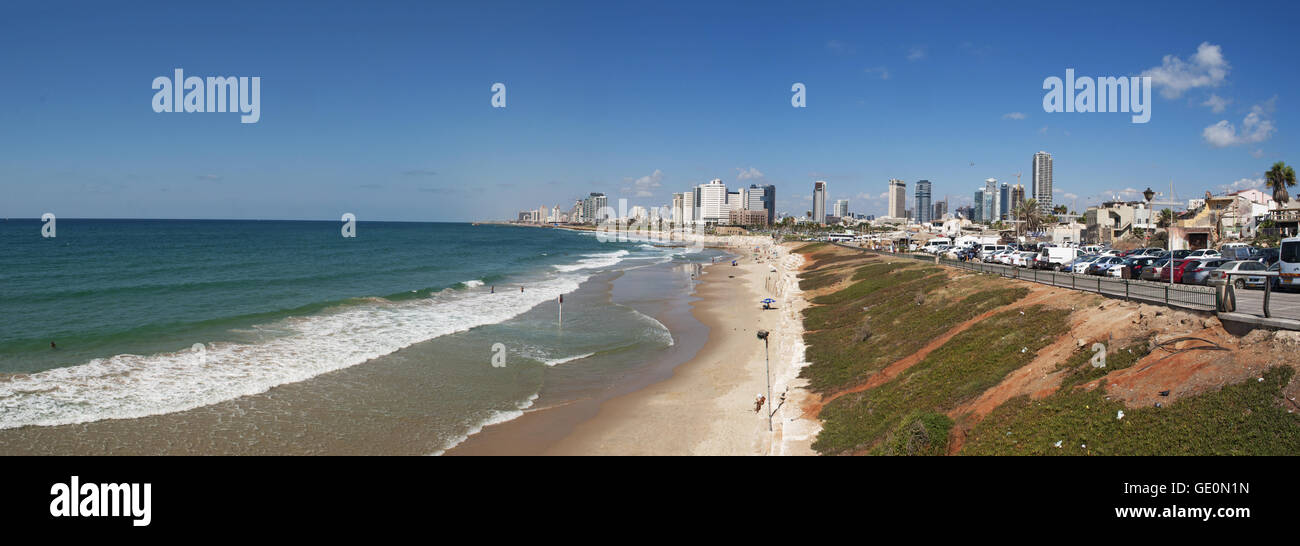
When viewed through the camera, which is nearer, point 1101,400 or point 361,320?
point 1101,400

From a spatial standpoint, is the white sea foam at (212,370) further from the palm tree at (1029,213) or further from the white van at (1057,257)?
the palm tree at (1029,213)

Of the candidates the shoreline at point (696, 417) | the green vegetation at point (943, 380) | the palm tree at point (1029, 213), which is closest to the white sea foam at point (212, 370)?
the shoreline at point (696, 417)

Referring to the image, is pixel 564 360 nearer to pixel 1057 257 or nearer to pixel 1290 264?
pixel 1290 264

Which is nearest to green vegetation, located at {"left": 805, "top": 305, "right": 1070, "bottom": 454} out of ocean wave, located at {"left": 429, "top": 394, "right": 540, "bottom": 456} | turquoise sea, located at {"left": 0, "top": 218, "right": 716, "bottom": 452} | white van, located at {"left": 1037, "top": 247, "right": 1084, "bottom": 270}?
ocean wave, located at {"left": 429, "top": 394, "right": 540, "bottom": 456}

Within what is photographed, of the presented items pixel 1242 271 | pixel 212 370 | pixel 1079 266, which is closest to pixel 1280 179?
pixel 1079 266
